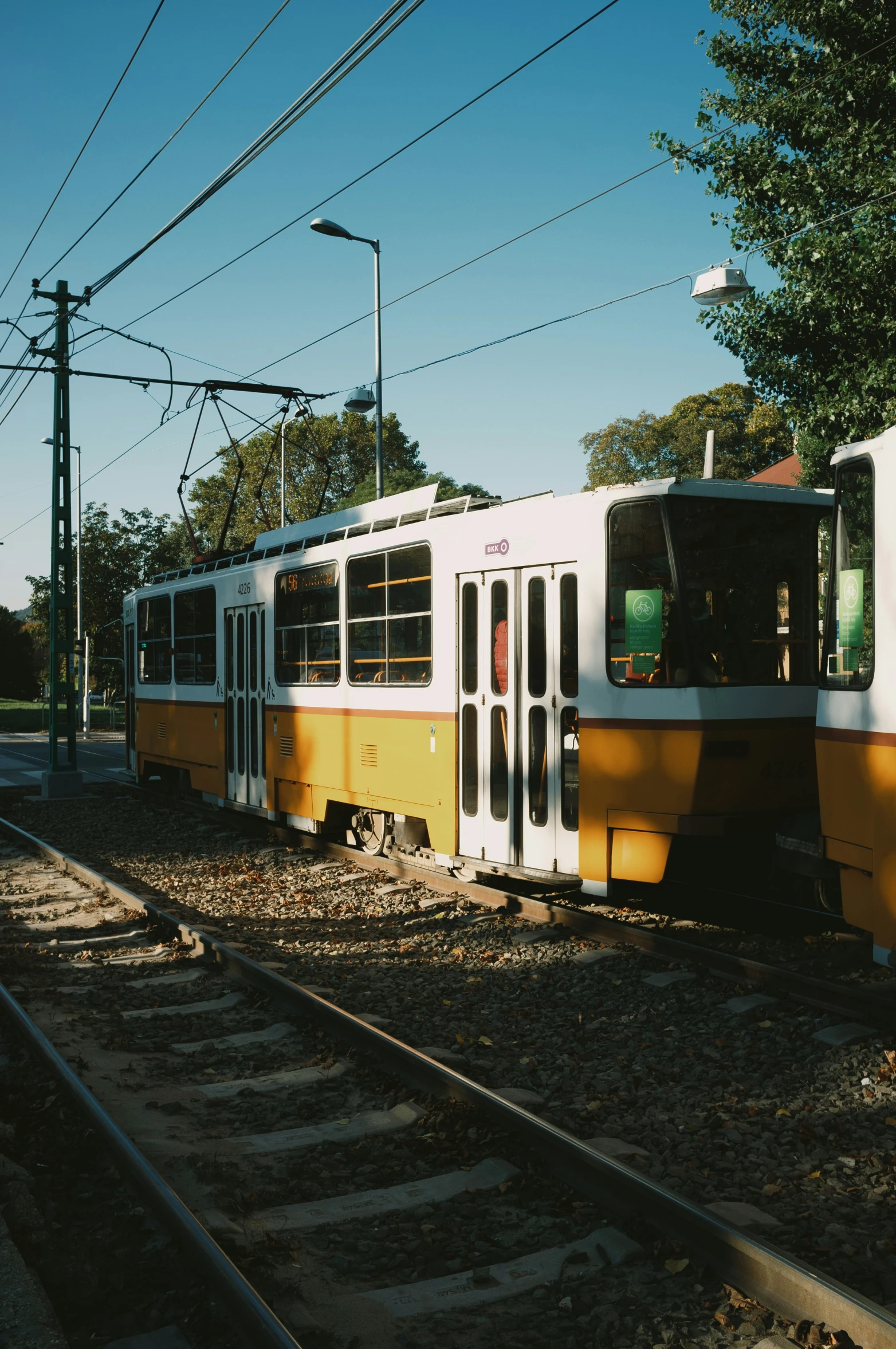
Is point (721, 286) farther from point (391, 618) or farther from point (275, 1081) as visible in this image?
point (275, 1081)

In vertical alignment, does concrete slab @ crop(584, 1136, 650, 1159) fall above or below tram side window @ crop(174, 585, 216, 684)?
below

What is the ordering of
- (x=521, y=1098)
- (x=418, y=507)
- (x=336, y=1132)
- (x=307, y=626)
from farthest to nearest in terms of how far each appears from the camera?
(x=307, y=626) < (x=418, y=507) < (x=521, y=1098) < (x=336, y=1132)

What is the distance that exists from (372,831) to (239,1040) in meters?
5.32

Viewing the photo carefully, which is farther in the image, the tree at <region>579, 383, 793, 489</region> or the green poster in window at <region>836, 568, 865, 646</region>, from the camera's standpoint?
the tree at <region>579, 383, 793, 489</region>

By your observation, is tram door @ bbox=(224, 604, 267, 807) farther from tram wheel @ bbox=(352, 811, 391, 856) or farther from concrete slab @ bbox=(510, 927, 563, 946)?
concrete slab @ bbox=(510, 927, 563, 946)

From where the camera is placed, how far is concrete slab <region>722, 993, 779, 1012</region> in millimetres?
6285

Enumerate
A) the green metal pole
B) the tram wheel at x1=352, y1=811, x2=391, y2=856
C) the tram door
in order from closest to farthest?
the tram wheel at x1=352, y1=811, x2=391, y2=856 < the tram door < the green metal pole

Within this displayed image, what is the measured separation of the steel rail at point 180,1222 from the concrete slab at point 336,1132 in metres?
0.49

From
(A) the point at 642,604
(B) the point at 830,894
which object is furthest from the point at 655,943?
(A) the point at 642,604

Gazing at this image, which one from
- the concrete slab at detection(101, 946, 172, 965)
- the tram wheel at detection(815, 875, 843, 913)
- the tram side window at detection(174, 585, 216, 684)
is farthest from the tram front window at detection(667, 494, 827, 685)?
the tram side window at detection(174, 585, 216, 684)

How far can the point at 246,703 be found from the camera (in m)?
13.6

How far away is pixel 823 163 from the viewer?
561 inches

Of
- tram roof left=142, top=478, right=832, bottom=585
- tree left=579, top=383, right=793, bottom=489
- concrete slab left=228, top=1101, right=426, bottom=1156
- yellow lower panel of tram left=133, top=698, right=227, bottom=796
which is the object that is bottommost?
concrete slab left=228, top=1101, right=426, bottom=1156

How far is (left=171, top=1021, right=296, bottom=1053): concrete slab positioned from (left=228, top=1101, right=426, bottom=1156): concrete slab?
123cm
